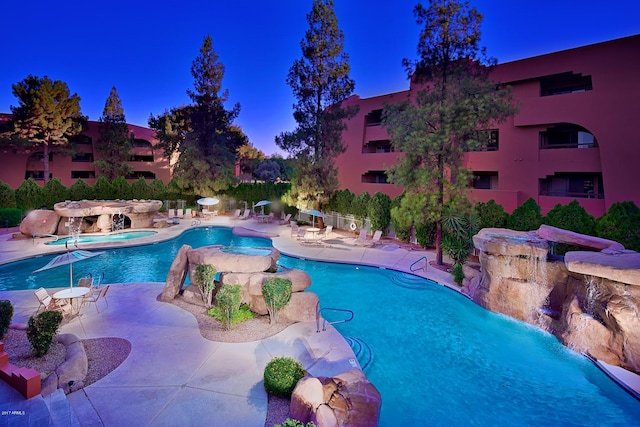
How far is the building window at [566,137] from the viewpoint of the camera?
66.4 ft

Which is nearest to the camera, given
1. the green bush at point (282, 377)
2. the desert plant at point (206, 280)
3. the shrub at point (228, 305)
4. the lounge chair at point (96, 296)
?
the green bush at point (282, 377)

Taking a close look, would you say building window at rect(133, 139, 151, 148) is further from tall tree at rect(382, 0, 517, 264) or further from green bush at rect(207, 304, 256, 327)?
green bush at rect(207, 304, 256, 327)

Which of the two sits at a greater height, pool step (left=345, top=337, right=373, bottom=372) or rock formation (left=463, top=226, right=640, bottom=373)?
rock formation (left=463, top=226, right=640, bottom=373)

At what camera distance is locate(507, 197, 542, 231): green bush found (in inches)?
592

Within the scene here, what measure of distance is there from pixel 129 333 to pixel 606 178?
2209 cm

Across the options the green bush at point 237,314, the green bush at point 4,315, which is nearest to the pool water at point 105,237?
the green bush at point 4,315

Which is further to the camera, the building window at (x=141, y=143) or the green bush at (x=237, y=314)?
the building window at (x=141, y=143)

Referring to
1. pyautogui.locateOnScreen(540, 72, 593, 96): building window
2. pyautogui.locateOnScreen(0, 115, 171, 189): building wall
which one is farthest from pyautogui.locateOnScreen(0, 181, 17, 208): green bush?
pyautogui.locateOnScreen(540, 72, 593, 96): building window

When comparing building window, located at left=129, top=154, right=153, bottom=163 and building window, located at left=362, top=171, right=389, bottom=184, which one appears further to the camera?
building window, located at left=129, top=154, right=153, bottom=163

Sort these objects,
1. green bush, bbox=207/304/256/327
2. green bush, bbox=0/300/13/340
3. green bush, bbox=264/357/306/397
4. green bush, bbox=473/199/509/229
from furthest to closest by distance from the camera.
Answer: green bush, bbox=473/199/509/229 → green bush, bbox=207/304/256/327 → green bush, bbox=0/300/13/340 → green bush, bbox=264/357/306/397

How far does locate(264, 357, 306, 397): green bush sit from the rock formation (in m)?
7.03

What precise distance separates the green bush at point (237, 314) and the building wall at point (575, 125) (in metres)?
10.8

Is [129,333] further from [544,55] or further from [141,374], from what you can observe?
[544,55]

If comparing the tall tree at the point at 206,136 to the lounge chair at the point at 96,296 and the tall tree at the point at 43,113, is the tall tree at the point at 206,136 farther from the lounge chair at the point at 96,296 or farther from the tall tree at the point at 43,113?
the lounge chair at the point at 96,296
